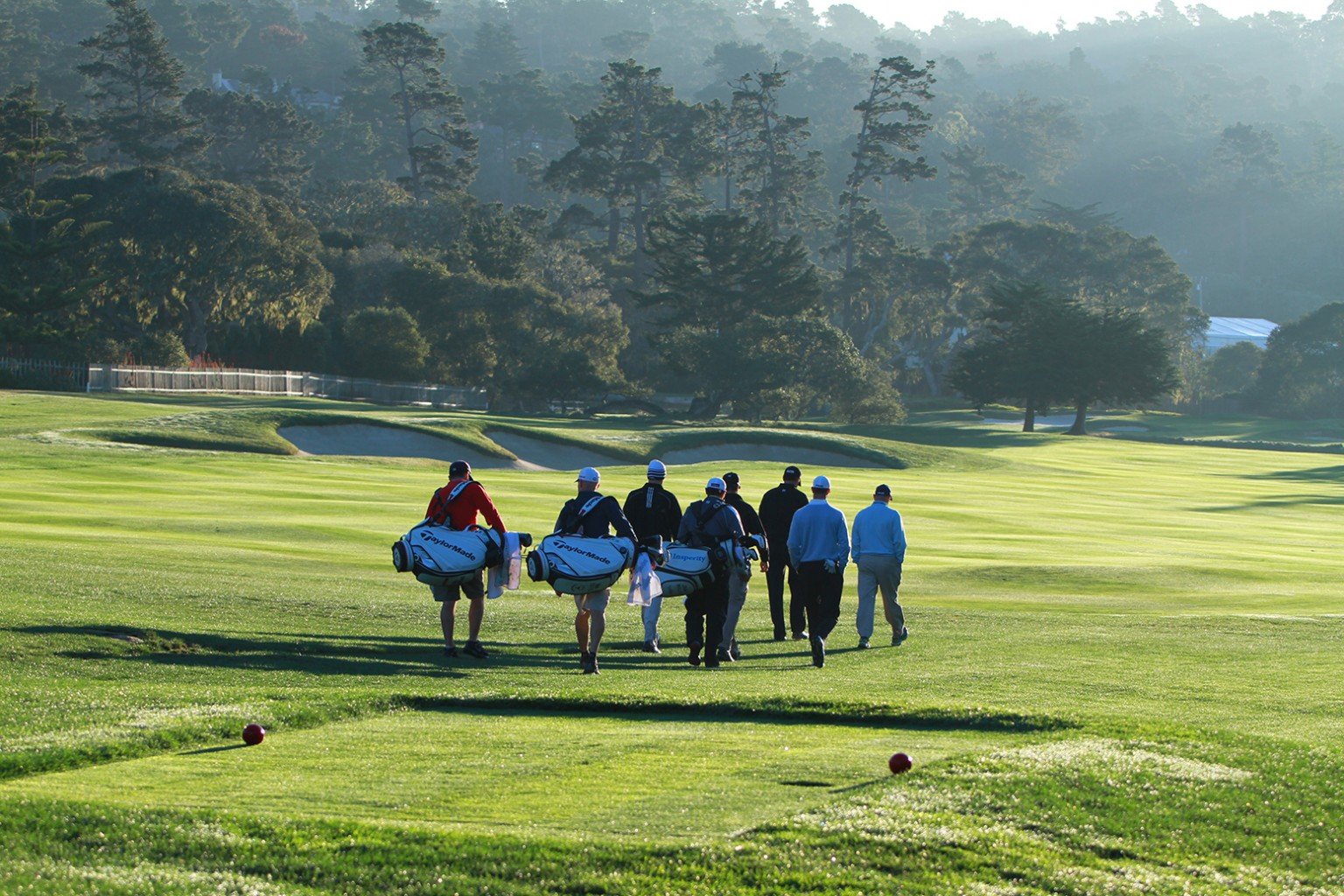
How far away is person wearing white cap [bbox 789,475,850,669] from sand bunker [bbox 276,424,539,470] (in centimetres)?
3207

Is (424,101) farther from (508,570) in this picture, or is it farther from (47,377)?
(508,570)

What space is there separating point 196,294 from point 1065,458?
4108cm

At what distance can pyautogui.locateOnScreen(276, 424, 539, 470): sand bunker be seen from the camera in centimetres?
4803

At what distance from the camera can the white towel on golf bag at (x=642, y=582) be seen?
15.0 metres

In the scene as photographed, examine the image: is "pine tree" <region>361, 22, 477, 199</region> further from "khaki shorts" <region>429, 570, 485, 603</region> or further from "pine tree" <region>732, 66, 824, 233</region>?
"khaki shorts" <region>429, 570, 485, 603</region>

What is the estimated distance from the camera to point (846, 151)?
19162 cm

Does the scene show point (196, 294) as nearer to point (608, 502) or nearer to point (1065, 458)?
point (1065, 458)

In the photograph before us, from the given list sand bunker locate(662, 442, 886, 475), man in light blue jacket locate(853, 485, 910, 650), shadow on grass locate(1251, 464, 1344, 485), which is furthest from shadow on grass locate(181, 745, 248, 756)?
shadow on grass locate(1251, 464, 1344, 485)

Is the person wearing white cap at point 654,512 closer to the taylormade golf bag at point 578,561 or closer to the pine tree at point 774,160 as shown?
the taylormade golf bag at point 578,561

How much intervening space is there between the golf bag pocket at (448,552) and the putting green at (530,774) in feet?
8.24

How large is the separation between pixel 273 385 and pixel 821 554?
57912 mm

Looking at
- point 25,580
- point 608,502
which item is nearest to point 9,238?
point 25,580

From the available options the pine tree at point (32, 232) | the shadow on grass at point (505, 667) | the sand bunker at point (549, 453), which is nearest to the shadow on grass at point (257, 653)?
the shadow on grass at point (505, 667)

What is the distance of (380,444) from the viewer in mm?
48875
